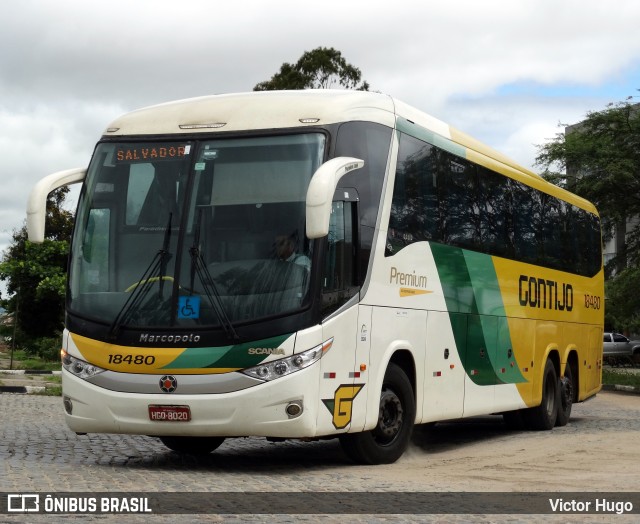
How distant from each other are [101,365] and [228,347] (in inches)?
52.2

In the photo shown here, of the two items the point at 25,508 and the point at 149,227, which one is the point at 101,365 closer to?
the point at 149,227

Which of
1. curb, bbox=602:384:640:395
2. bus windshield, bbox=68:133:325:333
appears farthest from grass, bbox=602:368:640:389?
bus windshield, bbox=68:133:325:333

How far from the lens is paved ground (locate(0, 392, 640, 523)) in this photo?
32.0 feet

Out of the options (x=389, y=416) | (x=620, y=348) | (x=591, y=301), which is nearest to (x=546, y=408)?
(x=591, y=301)

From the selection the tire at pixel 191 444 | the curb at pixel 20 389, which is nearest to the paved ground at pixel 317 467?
the tire at pixel 191 444

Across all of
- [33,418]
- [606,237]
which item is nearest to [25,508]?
[33,418]

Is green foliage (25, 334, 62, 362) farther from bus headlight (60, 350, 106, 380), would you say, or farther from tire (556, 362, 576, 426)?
bus headlight (60, 350, 106, 380)

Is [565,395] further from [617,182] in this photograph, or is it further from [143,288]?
[617,182]

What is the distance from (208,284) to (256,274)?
475mm

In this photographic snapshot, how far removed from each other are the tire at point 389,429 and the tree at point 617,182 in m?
23.4

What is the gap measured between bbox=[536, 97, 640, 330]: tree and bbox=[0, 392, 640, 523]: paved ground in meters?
18.1

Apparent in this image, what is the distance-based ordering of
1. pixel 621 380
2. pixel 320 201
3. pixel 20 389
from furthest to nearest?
pixel 621 380
pixel 20 389
pixel 320 201

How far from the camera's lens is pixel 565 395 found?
2022 cm

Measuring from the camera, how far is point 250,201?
11.5m
